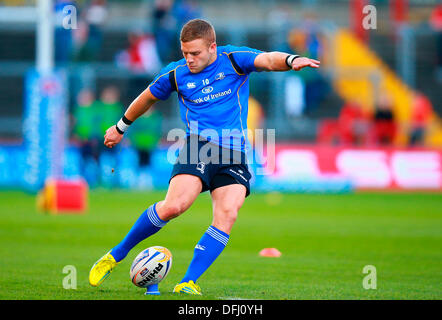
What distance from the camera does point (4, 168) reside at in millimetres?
22078

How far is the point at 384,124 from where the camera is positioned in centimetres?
2369

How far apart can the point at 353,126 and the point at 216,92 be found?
1733cm

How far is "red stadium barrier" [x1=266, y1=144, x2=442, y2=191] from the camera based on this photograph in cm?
2280

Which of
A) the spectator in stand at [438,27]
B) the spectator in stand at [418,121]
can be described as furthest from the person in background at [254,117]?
the spectator in stand at [438,27]

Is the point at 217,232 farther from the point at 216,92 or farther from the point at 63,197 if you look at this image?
the point at 63,197

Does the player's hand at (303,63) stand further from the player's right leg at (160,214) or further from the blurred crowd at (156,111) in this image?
the blurred crowd at (156,111)

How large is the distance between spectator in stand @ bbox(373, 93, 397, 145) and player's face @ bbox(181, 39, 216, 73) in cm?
1717

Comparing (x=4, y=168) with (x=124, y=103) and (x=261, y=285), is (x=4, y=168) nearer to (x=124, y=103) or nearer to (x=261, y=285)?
(x=124, y=103)

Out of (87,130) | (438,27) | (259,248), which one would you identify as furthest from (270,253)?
(438,27)

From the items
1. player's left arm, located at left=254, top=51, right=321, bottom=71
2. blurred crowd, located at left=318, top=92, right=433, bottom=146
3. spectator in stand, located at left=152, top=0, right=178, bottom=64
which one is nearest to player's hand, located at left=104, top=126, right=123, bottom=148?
player's left arm, located at left=254, top=51, right=321, bottom=71

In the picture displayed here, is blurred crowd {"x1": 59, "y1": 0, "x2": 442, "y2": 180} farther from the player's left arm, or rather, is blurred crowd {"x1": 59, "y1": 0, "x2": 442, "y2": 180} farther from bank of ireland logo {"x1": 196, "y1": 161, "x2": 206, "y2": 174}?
the player's left arm

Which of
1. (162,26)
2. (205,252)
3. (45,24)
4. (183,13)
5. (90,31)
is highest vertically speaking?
(183,13)
